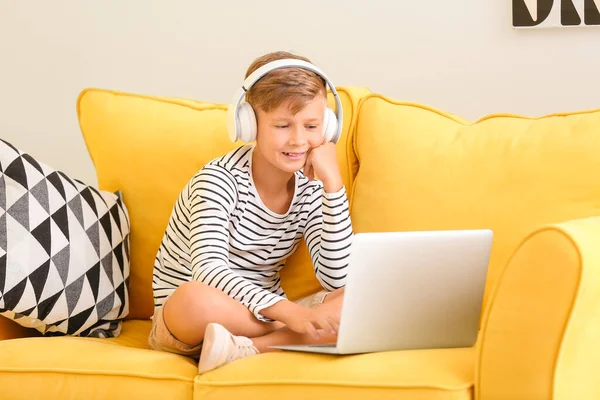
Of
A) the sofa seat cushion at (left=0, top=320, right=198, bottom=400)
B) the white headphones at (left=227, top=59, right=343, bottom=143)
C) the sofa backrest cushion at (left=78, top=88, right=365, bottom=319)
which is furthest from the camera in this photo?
the sofa backrest cushion at (left=78, top=88, right=365, bottom=319)

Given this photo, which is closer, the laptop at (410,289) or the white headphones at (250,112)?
the laptop at (410,289)

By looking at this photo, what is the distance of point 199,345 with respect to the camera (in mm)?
1584

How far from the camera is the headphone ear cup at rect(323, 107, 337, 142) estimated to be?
68.6 inches

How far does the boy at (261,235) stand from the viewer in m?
1.55

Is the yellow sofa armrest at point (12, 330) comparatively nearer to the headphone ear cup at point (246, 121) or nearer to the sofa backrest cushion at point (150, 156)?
the sofa backrest cushion at point (150, 156)

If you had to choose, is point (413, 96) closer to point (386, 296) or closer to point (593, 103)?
point (593, 103)

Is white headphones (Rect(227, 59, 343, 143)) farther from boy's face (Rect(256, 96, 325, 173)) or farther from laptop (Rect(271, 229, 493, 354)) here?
laptop (Rect(271, 229, 493, 354))

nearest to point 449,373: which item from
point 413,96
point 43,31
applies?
point 413,96

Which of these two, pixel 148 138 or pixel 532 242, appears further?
pixel 148 138

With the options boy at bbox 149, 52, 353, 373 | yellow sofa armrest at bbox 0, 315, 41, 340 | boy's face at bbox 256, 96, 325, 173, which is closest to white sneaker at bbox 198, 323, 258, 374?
boy at bbox 149, 52, 353, 373

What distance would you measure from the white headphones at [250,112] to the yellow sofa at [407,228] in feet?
0.54

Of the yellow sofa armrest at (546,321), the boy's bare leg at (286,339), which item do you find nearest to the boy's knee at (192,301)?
the boy's bare leg at (286,339)

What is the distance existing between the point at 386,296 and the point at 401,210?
0.48 m

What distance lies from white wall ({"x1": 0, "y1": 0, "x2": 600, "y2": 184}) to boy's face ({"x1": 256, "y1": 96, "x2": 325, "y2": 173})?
67cm
